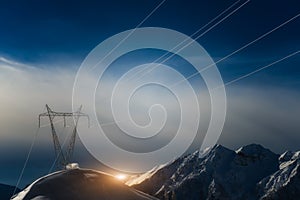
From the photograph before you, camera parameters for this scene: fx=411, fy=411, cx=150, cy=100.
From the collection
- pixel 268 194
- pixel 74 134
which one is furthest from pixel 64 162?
pixel 268 194

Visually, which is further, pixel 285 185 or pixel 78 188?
pixel 285 185

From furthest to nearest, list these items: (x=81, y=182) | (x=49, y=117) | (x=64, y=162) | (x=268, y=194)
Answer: (x=268, y=194) → (x=64, y=162) → (x=49, y=117) → (x=81, y=182)

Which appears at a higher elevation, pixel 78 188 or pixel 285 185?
pixel 78 188

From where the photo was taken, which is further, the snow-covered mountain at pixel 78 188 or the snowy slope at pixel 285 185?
the snowy slope at pixel 285 185

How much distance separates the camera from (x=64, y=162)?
472 feet

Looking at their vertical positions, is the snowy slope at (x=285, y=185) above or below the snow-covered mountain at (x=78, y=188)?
below

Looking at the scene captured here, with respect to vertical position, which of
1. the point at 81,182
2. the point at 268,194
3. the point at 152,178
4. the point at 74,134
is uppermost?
the point at 74,134

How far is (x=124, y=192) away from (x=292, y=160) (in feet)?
586

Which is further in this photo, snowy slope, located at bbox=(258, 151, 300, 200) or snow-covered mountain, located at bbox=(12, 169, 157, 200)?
snowy slope, located at bbox=(258, 151, 300, 200)

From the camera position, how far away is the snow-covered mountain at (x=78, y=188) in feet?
116

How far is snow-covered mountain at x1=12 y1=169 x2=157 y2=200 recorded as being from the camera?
35.2 m

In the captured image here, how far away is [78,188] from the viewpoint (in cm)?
3628

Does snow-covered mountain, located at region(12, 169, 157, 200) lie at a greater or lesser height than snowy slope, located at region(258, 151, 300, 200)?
greater

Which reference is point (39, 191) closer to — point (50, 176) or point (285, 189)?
point (50, 176)
